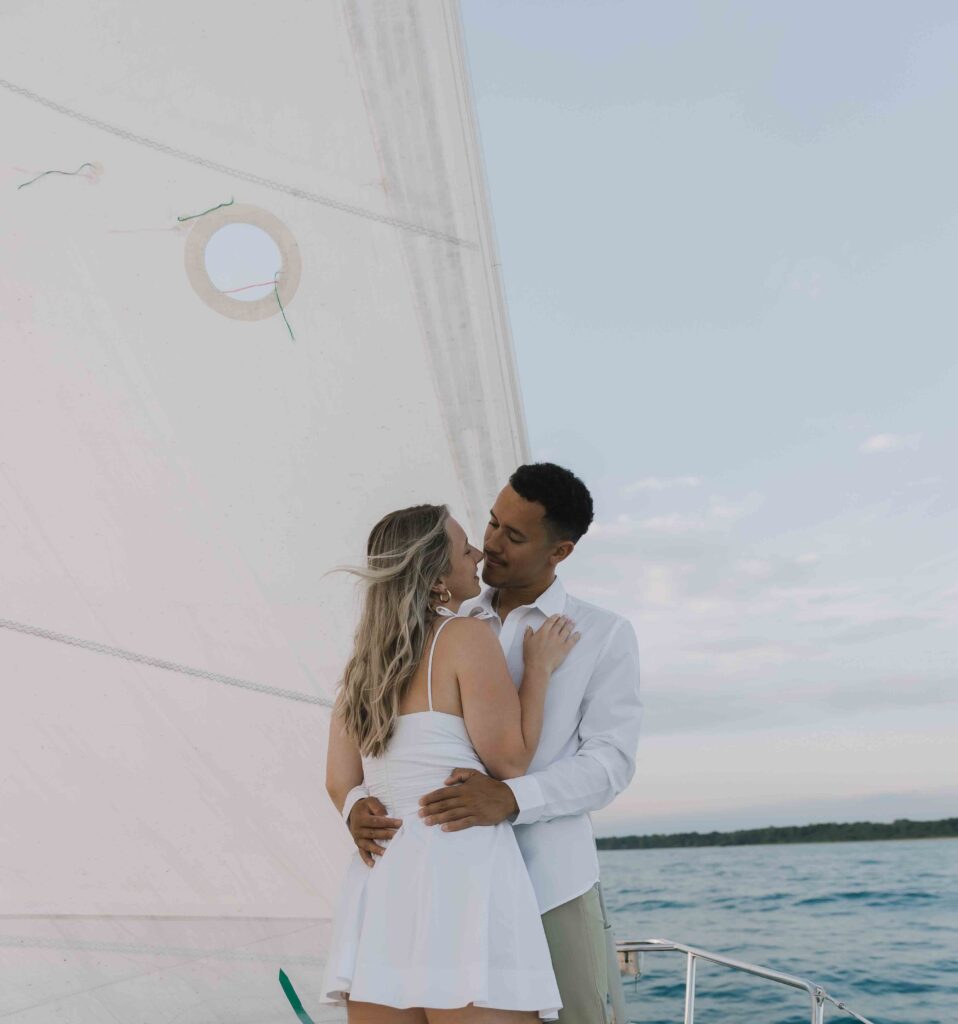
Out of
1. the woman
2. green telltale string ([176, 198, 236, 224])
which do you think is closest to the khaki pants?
the woman

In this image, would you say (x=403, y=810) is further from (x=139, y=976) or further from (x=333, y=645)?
(x=139, y=976)

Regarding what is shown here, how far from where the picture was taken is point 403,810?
5.29ft

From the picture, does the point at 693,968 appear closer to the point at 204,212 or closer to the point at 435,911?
the point at 435,911

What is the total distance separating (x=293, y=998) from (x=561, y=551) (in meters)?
0.84

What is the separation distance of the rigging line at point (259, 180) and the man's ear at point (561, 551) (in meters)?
0.56

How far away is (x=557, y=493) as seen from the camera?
190 centimetres

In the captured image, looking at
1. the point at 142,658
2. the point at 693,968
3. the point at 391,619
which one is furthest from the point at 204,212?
the point at 693,968

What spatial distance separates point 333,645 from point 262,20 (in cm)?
112

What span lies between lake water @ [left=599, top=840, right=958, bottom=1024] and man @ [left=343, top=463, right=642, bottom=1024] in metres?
6.93

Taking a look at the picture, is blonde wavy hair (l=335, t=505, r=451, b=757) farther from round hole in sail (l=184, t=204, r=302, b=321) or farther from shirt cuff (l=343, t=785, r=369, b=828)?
round hole in sail (l=184, t=204, r=302, b=321)

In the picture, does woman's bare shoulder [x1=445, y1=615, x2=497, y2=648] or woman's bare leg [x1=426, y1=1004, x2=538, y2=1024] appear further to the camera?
woman's bare shoulder [x1=445, y1=615, x2=497, y2=648]

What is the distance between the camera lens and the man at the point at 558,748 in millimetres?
1617

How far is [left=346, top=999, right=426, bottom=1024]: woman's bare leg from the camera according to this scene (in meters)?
1.52

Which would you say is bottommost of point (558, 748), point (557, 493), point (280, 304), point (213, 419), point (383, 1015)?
point (383, 1015)
